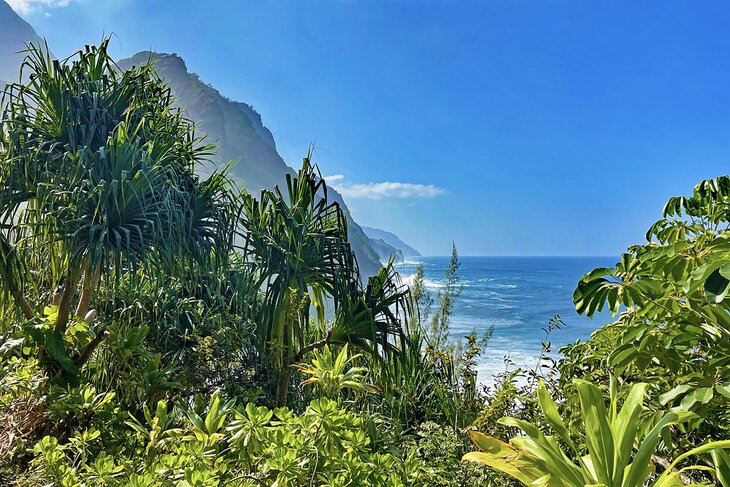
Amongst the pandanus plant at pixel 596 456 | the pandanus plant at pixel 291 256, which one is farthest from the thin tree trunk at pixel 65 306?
the pandanus plant at pixel 596 456

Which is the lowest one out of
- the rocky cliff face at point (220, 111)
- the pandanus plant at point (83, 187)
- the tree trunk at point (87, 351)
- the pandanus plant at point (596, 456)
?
the tree trunk at point (87, 351)

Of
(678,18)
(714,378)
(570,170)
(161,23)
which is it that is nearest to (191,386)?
(714,378)

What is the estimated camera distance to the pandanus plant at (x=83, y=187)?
6.16ft

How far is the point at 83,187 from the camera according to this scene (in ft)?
6.28

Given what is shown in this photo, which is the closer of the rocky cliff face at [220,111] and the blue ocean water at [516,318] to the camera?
the blue ocean water at [516,318]

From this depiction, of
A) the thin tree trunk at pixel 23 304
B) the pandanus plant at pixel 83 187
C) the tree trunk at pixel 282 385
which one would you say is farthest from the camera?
the tree trunk at pixel 282 385

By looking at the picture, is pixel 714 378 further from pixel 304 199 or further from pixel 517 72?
pixel 517 72

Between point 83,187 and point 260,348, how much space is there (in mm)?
1262

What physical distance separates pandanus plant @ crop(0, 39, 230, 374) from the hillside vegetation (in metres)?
0.01

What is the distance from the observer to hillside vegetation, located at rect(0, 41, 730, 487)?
89cm

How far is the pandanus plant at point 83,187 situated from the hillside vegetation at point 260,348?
0.04 ft

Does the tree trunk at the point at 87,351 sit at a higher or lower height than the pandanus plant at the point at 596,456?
lower

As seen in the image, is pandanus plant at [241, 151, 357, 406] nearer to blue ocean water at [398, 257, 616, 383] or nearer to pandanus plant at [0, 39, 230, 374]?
pandanus plant at [0, 39, 230, 374]

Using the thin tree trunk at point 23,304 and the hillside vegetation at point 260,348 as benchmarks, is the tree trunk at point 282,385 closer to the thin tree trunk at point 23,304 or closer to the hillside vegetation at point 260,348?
the hillside vegetation at point 260,348
